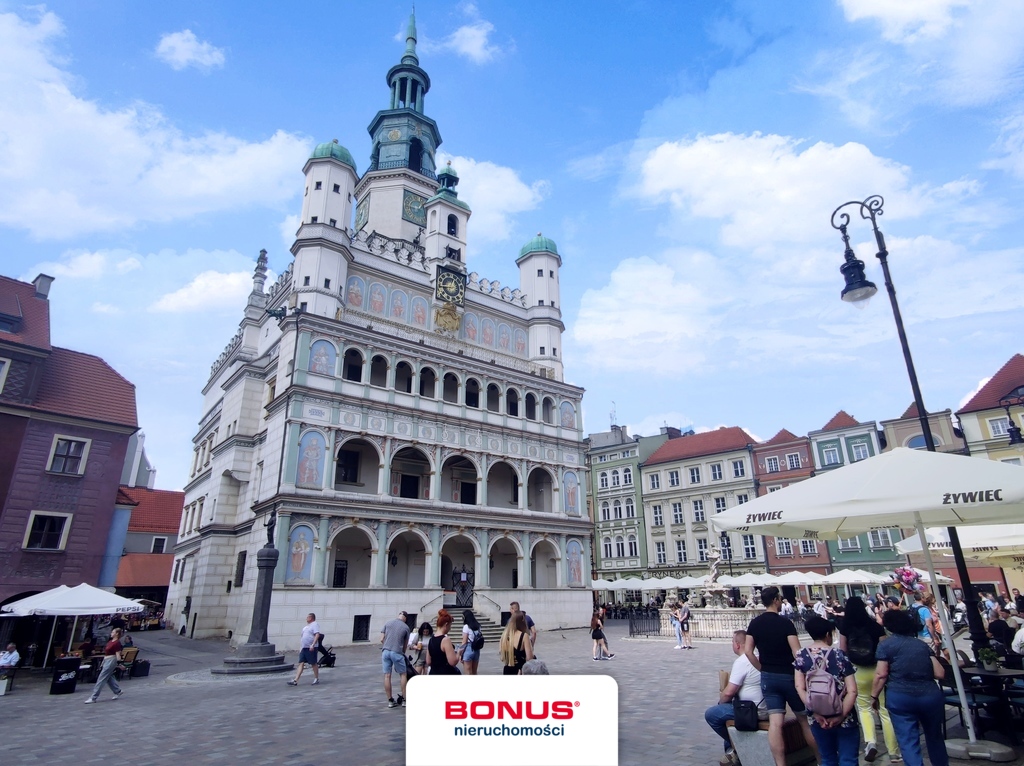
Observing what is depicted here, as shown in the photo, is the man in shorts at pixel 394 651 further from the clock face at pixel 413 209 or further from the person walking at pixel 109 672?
the clock face at pixel 413 209

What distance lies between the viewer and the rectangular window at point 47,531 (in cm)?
2092

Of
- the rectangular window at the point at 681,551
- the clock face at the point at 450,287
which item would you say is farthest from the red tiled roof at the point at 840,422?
the clock face at the point at 450,287

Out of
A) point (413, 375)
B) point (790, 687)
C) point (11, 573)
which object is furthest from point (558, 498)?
point (790, 687)

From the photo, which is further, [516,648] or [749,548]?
[749,548]

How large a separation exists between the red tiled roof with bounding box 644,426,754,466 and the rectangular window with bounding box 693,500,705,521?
3.92 metres

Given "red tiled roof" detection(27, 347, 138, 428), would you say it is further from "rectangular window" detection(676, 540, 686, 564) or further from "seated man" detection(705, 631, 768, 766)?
"rectangular window" detection(676, 540, 686, 564)

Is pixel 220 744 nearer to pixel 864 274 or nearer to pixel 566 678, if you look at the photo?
pixel 566 678

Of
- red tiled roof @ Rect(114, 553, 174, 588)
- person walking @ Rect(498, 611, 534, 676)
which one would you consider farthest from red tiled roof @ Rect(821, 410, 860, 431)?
red tiled roof @ Rect(114, 553, 174, 588)

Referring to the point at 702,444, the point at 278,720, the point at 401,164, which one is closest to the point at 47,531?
the point at 278,720

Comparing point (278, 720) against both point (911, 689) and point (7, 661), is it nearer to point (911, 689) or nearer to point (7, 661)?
point (7, 661)

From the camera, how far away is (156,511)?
169 ft

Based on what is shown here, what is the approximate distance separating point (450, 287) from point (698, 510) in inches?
1133

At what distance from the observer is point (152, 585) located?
45.1 m

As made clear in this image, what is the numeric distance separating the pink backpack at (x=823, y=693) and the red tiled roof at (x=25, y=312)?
27.1 metres
